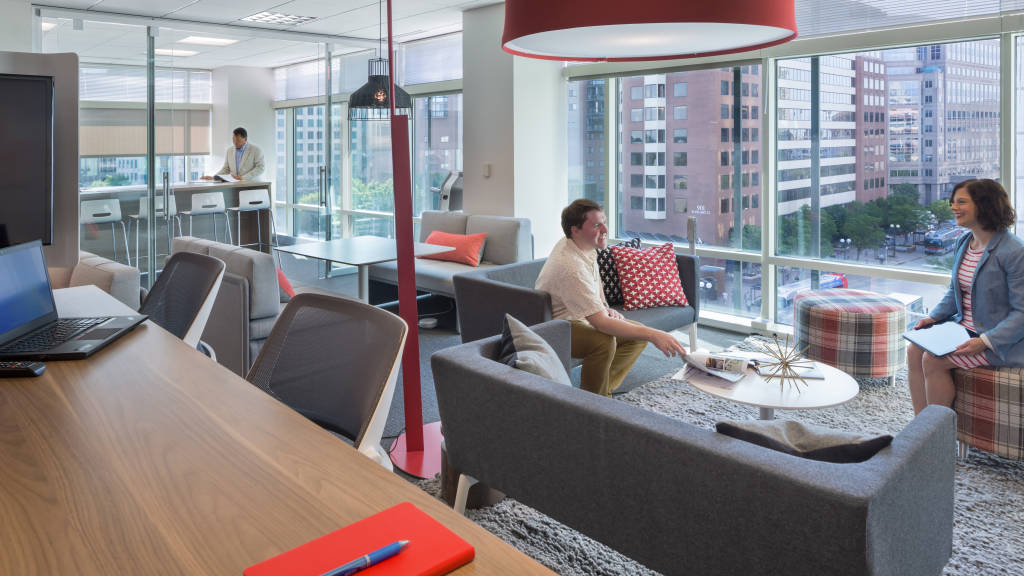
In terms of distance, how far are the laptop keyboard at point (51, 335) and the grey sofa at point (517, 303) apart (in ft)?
6.97

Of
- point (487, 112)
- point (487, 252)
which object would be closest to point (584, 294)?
point (487, 252)

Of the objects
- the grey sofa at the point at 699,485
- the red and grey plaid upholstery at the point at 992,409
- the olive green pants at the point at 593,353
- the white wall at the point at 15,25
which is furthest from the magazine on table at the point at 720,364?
the white wall at the point at 15,25

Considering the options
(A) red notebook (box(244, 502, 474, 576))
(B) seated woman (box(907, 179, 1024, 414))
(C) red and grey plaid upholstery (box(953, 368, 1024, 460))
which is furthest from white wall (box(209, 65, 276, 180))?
(A) red notebook (box(244, 502, 474, 576))

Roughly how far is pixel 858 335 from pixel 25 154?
396cm

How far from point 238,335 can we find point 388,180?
13.2 feet

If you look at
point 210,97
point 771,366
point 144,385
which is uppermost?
point 210,97

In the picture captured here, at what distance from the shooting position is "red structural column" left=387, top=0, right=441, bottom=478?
3.01m

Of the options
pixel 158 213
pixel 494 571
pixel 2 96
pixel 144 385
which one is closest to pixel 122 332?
pixel 144 385

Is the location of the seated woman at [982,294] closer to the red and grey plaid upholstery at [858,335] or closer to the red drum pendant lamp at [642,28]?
the red and grey plaid upholstery at [858,335]

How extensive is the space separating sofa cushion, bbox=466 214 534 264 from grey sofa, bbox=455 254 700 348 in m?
1.39

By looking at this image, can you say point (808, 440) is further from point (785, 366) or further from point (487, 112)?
point (487, 112)

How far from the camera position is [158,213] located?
641 cm

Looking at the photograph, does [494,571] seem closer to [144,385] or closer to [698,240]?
[144,385]

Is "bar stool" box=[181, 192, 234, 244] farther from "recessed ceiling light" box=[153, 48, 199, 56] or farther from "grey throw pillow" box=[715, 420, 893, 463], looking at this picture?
"grey throw pillow" box=[715, 420, 893, 463]
